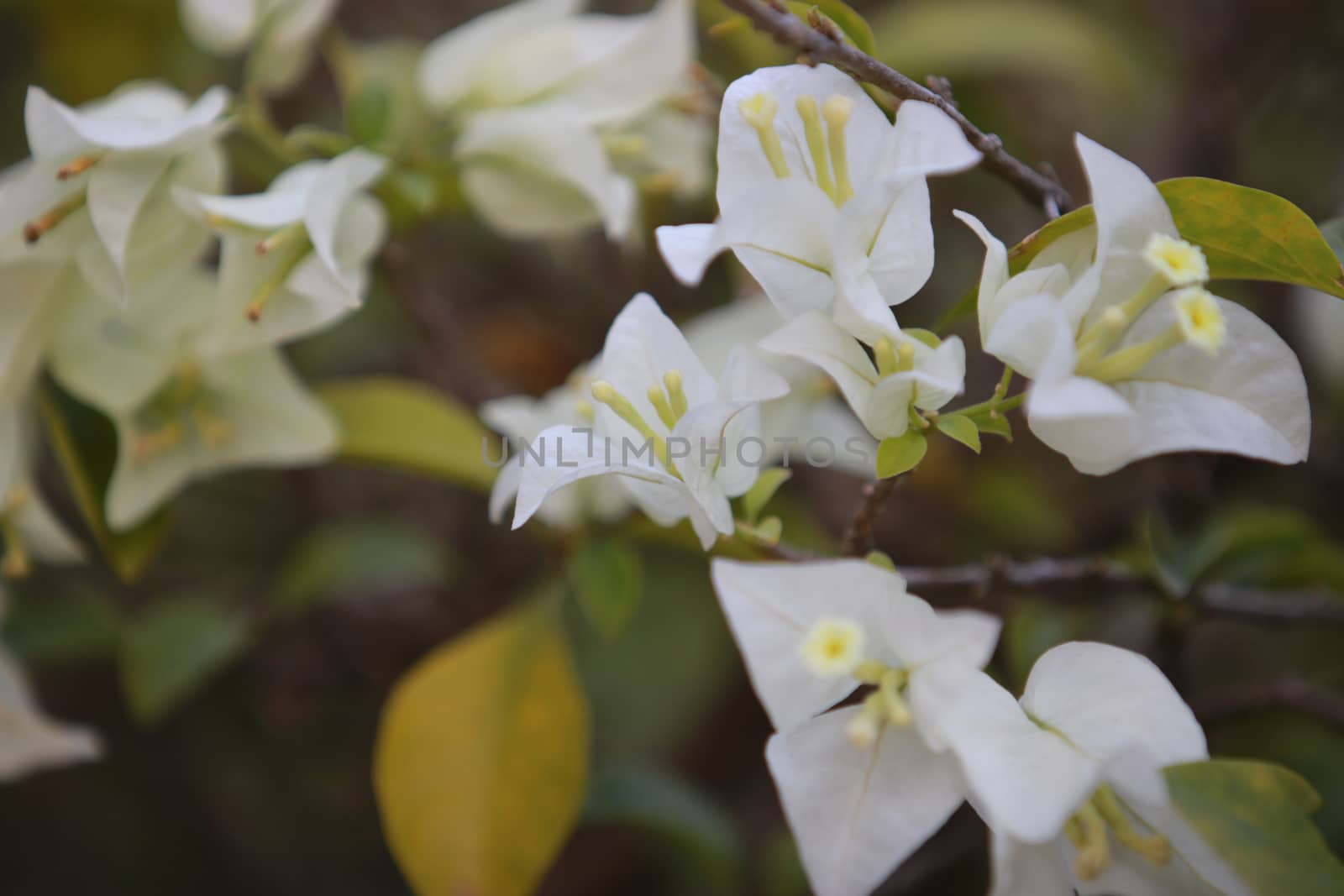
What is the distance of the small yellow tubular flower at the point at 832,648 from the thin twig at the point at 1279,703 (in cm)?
45

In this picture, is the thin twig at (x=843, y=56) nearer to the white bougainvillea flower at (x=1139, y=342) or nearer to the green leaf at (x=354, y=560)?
the white bougainvillea flower at (x=1139, y=342)

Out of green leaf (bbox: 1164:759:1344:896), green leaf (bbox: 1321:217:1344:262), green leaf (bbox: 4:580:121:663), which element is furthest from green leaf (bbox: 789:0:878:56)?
green leaf (bbox: 4:580:121:663)

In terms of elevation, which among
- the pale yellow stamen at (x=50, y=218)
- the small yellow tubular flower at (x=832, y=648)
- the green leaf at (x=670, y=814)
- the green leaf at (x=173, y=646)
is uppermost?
the pale yellow stamen at (x=50, y=218)

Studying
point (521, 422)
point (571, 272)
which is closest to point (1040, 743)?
point (521, 422)

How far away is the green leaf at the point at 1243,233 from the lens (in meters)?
0.42

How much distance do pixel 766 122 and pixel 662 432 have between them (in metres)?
0.15

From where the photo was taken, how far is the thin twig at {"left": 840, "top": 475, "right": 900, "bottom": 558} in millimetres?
443

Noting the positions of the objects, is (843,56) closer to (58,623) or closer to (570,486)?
(570,486)

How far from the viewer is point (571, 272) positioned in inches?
46.5

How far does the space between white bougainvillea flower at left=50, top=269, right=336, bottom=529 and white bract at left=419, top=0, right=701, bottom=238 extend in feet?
0.62

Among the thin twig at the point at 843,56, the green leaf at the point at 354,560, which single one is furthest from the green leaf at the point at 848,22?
the green leaf at the point at 354,560

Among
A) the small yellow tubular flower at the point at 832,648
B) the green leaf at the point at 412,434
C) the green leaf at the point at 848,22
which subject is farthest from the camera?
the green leaf at the point at 412,434

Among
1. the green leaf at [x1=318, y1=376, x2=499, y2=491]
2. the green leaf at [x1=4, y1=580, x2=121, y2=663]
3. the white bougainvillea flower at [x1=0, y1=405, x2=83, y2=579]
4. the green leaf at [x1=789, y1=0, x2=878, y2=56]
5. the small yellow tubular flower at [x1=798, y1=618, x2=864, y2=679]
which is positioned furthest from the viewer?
the green leaf at [x1=4, y1=580, x2=121, y2=663]

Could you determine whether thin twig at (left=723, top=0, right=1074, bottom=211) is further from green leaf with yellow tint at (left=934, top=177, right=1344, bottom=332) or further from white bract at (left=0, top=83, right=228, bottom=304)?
white bract at (left=0, top=83, right=228, bottom=304)
